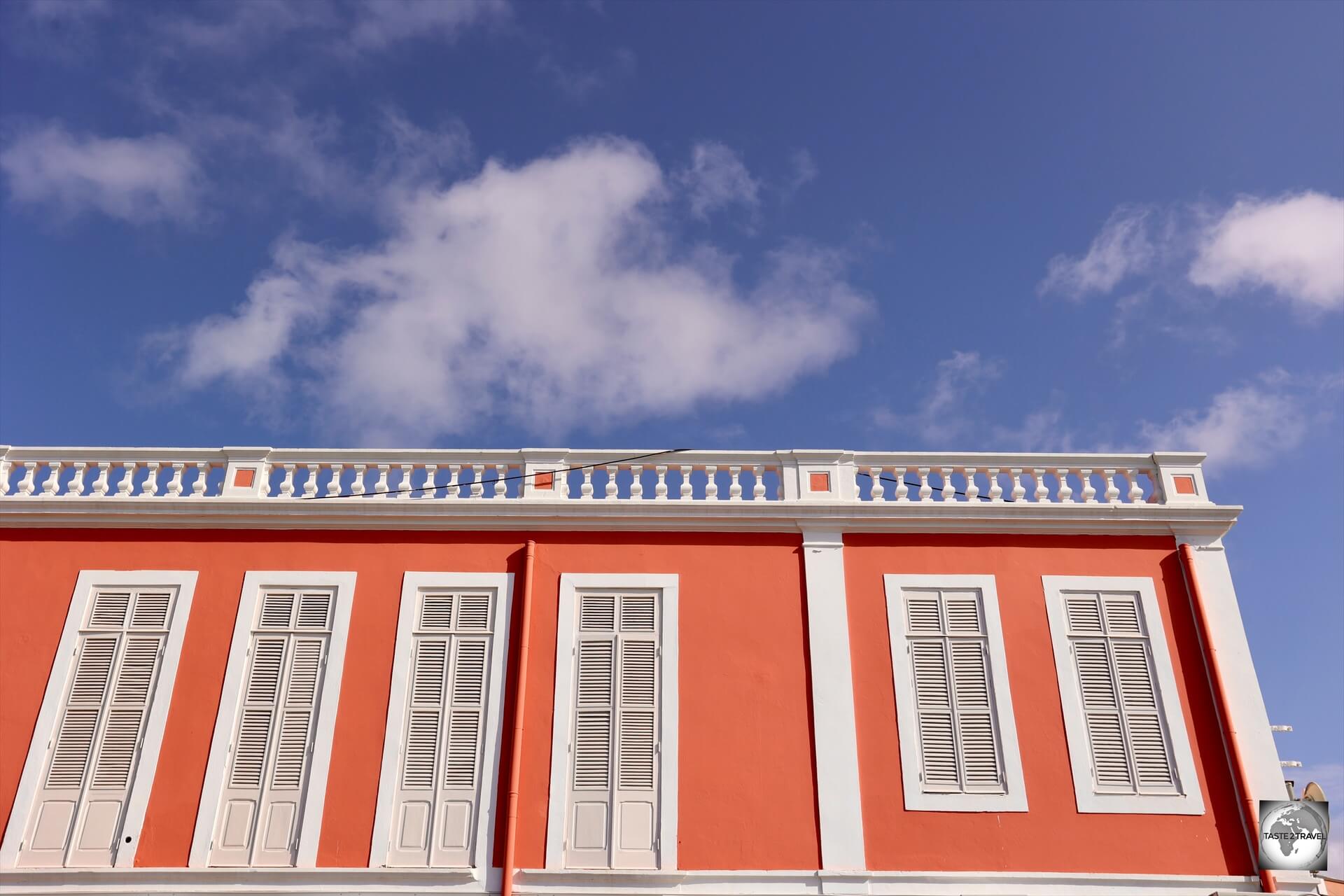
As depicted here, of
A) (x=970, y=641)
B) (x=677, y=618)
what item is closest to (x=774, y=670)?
(x=677, y=618)

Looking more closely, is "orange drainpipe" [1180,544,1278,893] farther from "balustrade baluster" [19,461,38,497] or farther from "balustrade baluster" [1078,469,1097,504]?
"balustrade baluster" [19,461,38,497]

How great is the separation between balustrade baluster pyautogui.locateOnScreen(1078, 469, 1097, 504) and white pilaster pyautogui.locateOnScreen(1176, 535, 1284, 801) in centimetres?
101

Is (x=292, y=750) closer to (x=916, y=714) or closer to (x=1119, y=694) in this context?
(x=916, y=714)

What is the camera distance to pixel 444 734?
11.5m

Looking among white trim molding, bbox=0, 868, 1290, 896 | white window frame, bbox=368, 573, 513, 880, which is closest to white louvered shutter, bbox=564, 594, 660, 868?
white trim molding, bbox=0, 868, 1290, 896

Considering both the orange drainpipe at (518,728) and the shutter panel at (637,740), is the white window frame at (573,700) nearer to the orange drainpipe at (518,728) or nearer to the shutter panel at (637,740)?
the shutter panel at (637,740)

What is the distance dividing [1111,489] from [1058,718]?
2860 millimetres

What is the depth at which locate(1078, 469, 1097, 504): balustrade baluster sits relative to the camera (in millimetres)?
12969

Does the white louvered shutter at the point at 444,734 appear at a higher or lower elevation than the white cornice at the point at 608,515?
lower

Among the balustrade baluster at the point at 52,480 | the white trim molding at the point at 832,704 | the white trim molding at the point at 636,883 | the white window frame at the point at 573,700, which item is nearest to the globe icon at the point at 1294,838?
the white trim molding at the point at 636,883

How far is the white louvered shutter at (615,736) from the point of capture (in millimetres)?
11023

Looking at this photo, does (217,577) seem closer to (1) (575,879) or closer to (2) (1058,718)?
(1) (575,879)

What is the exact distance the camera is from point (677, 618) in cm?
1218

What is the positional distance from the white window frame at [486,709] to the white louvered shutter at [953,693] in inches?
164
